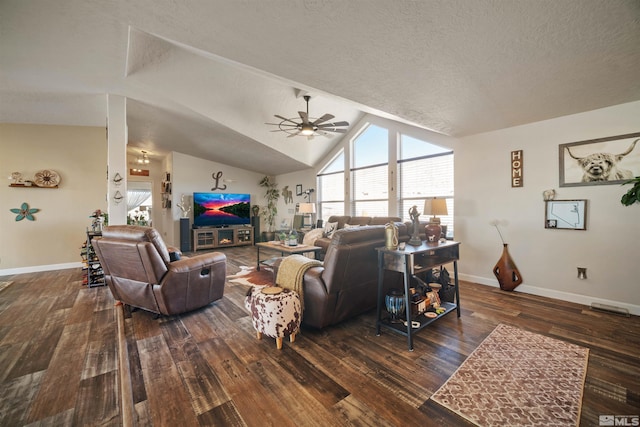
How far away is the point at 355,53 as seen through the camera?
2.39m

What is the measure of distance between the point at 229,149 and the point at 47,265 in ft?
14.2

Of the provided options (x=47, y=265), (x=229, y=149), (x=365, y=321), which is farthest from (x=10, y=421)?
(x=229, y=149)

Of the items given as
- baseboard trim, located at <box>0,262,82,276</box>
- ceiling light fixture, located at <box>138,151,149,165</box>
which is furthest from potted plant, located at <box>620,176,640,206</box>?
ceiling light fixture, located at <box>138,151,149,165</box>

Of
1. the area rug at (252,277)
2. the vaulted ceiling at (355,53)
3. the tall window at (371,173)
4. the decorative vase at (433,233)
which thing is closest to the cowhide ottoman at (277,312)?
the decorative vase at (433,233)

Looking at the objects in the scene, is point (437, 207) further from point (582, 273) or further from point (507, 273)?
point (582, 273)

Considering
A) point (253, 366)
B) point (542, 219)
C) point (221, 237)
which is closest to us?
point (253, 366)

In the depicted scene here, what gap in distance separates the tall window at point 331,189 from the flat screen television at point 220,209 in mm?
2625

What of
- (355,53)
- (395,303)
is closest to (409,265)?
(395,303)

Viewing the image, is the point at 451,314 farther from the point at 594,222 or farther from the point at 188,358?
the point at 188,358

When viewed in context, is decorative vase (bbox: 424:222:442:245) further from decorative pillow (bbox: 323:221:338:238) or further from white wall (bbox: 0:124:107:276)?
white wall (bbox: 0:124:107:276)

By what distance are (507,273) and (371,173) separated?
11.0ft

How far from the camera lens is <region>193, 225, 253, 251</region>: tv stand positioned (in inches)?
291

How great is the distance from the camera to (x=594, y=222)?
123 inches

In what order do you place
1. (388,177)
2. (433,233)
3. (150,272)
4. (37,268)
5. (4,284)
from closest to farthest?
(150,272)
(433,233)
(4,284)
(37,268)
(388,177)
